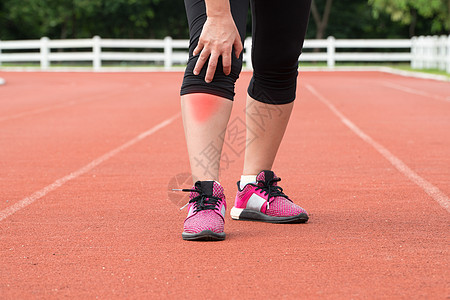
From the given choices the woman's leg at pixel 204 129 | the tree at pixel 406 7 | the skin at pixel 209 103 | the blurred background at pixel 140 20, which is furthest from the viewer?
the blurred background at pixel 140 20

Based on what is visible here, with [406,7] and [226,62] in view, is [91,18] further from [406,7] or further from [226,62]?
[226,62]

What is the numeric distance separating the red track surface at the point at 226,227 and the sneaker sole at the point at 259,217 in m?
0.07

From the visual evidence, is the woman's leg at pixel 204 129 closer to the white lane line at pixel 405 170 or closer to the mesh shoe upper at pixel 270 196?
the mesh shoe upper at pixel 270 196

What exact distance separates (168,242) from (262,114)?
36.4 inches

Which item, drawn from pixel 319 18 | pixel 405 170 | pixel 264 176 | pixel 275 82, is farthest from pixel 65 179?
pixel 319 18

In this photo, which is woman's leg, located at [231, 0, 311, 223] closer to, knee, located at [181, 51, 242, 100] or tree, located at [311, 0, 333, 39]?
knee, located at [181, 51, 242, 100]

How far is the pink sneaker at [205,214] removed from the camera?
326 cm

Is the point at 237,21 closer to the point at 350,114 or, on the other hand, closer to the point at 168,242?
the point at 168,242

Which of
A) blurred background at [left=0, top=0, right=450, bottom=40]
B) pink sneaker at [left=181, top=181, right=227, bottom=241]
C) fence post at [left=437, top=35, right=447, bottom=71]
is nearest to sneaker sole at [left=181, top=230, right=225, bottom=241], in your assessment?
pink sneaker at [left=181, top=181, right=227, bottom=241]

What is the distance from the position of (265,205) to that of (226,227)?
0.25m

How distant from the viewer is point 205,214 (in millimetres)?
3311

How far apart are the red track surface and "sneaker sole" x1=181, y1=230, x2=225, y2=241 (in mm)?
32

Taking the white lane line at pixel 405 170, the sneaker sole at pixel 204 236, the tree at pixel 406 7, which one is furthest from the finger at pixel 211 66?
the tree at pixel 406 7

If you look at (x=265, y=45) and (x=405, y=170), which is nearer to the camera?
(x=265, y=45)
